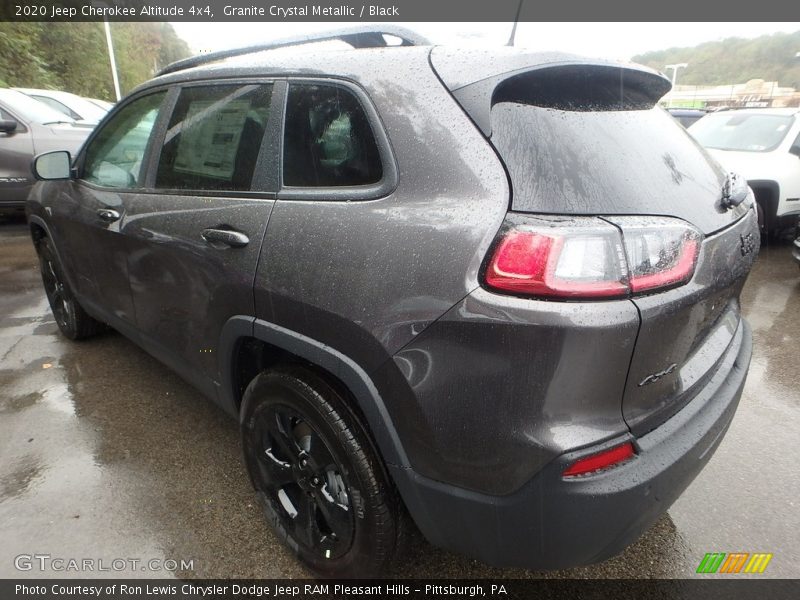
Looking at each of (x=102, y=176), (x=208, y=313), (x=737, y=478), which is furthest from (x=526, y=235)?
(x=102, y=176)

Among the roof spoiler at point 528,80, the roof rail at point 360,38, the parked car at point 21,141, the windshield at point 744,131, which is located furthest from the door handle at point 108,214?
the windshield at point 744,131

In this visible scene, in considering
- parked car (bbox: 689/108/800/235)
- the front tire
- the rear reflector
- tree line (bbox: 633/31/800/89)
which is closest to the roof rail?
the front tire

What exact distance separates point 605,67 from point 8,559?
2640 mm

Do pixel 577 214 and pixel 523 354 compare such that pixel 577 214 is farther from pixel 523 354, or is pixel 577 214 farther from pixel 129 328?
pixel 129 328

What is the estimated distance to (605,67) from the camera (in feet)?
5.14

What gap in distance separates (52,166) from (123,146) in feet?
1.71

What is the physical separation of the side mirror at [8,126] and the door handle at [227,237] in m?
6.53

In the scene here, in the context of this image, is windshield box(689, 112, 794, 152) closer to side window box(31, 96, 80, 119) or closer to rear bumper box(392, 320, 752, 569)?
rear bumper box(392, 320, 752, 569)

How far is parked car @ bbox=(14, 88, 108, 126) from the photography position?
25.6ft

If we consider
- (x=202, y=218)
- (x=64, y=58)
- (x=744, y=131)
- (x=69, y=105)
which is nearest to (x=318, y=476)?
(x=202, y=218)

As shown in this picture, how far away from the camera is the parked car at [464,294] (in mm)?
1227

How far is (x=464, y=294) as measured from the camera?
125 centimetres

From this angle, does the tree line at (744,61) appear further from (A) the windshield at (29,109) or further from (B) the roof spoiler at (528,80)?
(B) the roof spoiler at (528,80)

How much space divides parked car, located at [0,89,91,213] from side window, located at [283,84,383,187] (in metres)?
6.43
